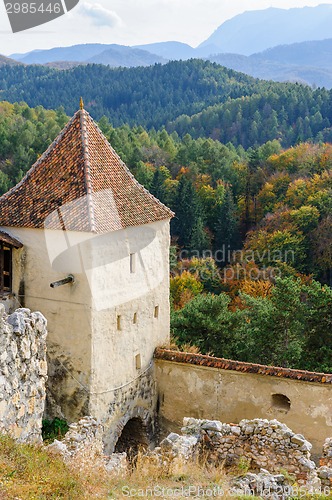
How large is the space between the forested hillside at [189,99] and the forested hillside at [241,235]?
1230 inches

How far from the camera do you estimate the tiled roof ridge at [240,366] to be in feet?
66.2

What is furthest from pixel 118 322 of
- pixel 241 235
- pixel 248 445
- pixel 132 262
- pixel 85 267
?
pixel 241 235

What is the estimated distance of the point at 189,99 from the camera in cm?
16538

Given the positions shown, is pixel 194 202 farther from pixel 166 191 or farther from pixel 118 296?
pixel 118 296

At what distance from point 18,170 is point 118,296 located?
185ft

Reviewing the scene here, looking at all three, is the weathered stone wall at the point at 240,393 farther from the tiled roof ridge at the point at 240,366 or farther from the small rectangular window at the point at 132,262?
the small rectangular window at the point at 132,262

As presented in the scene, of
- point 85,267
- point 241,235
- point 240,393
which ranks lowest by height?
point 241,235

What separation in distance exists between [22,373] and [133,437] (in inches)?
404


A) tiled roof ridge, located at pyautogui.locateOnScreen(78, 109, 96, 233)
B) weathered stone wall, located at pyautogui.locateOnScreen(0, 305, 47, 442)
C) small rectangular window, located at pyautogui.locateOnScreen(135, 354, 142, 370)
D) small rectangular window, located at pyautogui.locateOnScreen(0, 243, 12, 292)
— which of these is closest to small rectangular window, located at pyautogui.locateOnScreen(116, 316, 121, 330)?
small rectangular window, located at pyautogui.locateOnScreen(135, 354, 142, 370)

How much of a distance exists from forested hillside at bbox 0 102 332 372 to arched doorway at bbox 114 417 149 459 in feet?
23.5

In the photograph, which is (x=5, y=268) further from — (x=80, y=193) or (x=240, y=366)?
(x=240, y=366)

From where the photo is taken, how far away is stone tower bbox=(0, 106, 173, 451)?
20.4m

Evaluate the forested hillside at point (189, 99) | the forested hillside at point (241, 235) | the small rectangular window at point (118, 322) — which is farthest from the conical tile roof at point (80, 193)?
the forested hillside at point (189, 99)

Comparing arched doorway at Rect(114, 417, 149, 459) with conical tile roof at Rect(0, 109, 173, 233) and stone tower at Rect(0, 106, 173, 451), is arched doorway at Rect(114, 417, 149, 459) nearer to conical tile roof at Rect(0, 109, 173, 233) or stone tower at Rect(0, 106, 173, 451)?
stone tower at Rect(0, 106, 173, 451)
